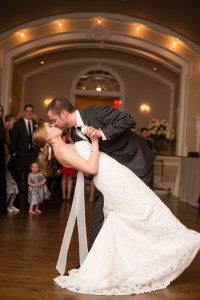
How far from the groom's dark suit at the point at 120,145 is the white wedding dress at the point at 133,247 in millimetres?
241

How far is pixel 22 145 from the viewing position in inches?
265

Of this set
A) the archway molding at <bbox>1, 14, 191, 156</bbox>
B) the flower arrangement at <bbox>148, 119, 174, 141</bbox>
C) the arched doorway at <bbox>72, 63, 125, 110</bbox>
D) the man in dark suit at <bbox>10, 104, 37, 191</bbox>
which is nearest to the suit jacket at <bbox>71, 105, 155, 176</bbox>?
the man in dark suit at <bbox>10, 104, 37, 191</bbox>

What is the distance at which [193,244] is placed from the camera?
106 inches

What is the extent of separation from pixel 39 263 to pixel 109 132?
4.47 ft

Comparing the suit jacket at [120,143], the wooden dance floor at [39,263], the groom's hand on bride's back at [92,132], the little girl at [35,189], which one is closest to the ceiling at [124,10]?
the little girl at [35,189]

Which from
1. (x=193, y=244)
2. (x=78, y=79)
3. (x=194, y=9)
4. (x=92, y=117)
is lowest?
(x=193, y=244)

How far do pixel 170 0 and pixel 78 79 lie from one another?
4801mm

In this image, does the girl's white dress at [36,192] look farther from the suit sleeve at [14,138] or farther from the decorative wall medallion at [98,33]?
the decorative wall medallion at [98,33]

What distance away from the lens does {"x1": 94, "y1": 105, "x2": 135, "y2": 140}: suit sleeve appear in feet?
9.04

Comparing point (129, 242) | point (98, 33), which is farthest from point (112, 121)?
point (98, 33)

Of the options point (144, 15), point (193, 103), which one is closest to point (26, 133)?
point (144, 15)

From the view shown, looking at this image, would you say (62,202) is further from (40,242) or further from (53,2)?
(53,2)

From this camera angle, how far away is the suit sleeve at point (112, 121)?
2754mm

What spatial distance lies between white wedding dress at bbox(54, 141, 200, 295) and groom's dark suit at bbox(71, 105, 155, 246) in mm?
241
